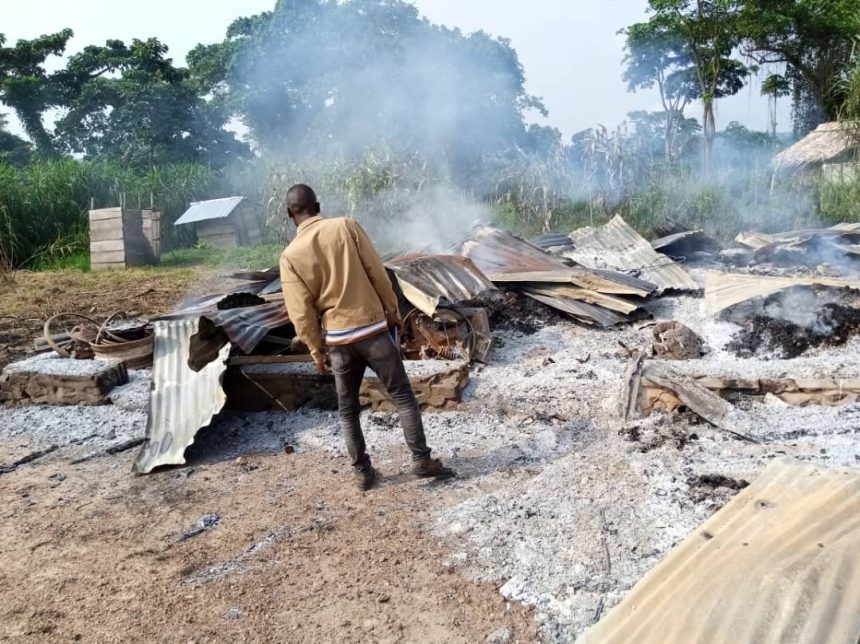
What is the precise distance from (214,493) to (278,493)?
1.32ft

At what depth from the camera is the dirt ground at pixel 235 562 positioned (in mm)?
2621

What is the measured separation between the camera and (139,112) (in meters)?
23.8

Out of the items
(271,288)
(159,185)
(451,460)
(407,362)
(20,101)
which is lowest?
(451,460)

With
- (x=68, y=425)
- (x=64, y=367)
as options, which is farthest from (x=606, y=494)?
(x=64, y=367)

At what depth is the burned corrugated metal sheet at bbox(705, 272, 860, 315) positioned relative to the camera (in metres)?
5.81

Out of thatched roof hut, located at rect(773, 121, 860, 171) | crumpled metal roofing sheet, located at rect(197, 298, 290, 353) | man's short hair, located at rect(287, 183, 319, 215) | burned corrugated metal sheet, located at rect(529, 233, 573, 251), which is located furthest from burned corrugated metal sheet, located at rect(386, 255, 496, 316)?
thatched roof hut, located at rect(773, 121, 860, 171)

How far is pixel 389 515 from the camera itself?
136 inches

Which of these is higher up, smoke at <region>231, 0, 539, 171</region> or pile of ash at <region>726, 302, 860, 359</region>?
smoke at <region>231, 0, 539, 171</region>

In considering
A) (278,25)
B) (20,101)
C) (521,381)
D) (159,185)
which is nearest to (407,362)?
(521,381)

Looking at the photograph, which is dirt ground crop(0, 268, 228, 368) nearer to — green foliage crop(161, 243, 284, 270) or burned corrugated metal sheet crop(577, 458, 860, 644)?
green foliage crop(161, 243, 284, 270)

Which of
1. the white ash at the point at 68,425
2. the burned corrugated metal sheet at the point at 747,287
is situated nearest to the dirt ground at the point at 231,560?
the white ash at the point at 68,425

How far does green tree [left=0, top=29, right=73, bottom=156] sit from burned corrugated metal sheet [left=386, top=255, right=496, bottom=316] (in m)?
24.0

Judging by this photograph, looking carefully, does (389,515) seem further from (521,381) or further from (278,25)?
(278,25)

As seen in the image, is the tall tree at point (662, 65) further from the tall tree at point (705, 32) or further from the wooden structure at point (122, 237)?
the wooden structure at point (122, 237)
